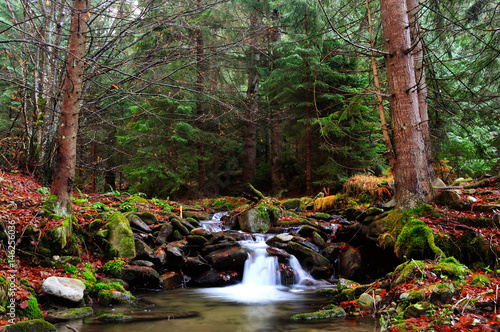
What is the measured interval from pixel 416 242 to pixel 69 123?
6494 mm

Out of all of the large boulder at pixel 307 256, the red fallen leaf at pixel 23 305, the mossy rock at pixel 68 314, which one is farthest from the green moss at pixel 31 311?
the large boulder at pixel 307 256

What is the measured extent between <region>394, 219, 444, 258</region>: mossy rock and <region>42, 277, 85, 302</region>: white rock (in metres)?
5.15

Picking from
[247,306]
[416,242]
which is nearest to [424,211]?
[416,242]

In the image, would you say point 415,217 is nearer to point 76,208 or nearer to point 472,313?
point 472,313

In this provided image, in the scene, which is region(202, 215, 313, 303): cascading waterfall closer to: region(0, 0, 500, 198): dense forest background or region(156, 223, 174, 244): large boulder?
region(156, 223, 174, 244): large boulder

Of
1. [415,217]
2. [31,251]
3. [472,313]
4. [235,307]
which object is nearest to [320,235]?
[415,217]

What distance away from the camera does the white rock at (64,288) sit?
4715mm

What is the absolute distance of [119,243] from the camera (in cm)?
716

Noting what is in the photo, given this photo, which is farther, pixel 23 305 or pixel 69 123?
pixel 69 123

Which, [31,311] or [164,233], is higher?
[164,233]

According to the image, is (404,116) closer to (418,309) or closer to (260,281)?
(418,309)

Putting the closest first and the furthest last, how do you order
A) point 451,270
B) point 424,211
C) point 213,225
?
1. point 451,270
2. point 424,211
3. point 213,225

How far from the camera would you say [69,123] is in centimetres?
622

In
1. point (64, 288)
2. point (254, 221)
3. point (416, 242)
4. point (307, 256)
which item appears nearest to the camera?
point (64, 288)
